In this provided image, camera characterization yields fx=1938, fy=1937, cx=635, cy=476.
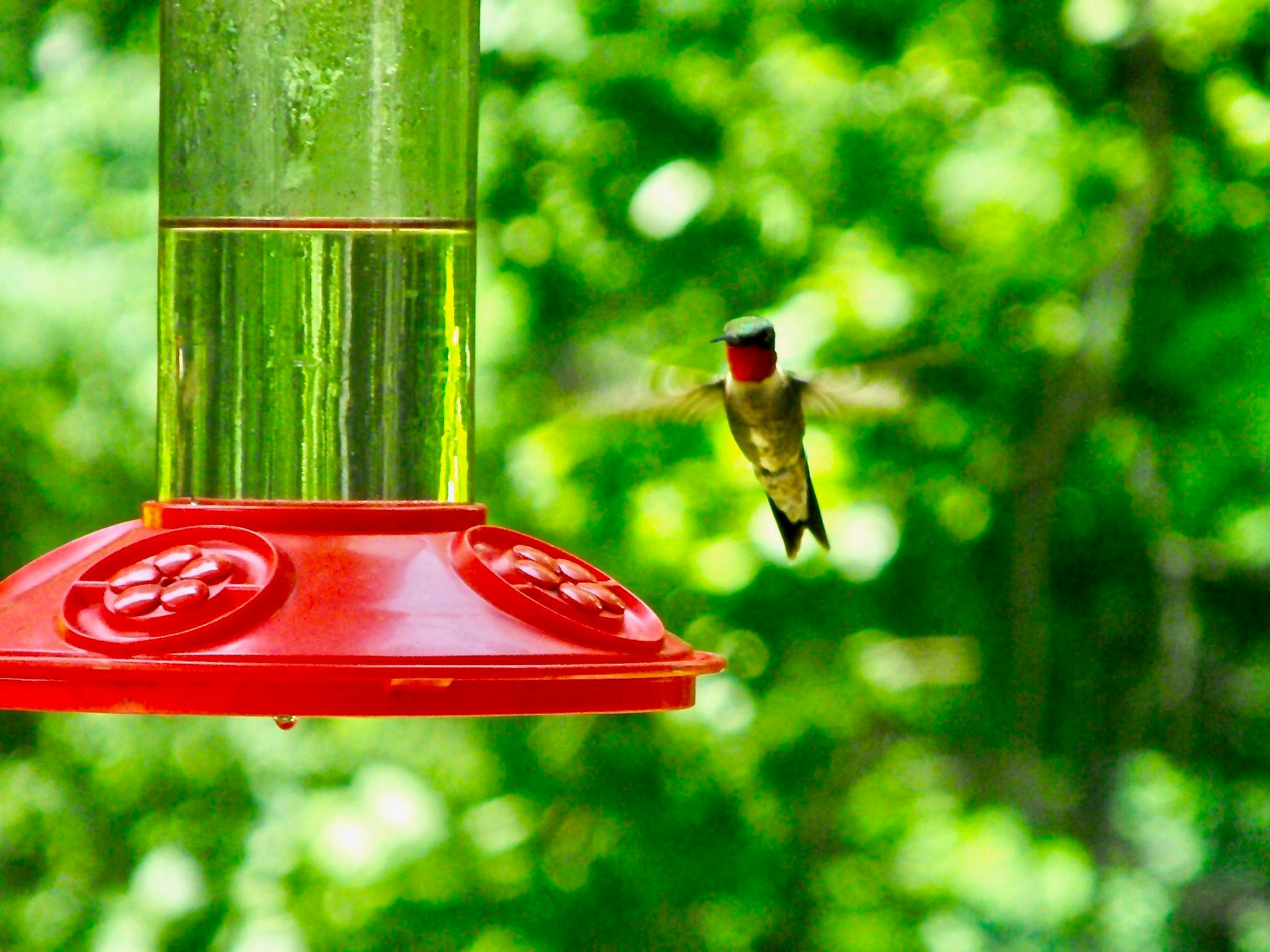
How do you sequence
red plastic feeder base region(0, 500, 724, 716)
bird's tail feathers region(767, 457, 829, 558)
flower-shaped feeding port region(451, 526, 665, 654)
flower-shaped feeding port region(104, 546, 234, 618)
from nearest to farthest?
1. red plastic feeder base region(0, 500, 724, 716)
2. flower-shaped feeding port region(104, 546, 234, 618)
3. flower-shaped feeding port region(451, 526, 665, 654)
4. bird's tail feathers region(767, 457, 829, 558)

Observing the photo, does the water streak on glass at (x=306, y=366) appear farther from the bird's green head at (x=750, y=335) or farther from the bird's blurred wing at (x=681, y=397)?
the bird's green head at (x=750, y=335)

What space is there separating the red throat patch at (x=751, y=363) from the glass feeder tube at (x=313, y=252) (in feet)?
3.42

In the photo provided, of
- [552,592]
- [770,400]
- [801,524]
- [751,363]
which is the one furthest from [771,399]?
[552,592]

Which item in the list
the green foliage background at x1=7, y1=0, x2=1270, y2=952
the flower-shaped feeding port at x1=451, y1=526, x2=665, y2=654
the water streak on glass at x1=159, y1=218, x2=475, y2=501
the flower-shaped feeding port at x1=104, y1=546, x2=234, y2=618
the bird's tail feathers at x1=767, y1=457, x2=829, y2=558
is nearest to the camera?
the flower-shaped feeding port at x1=104, y1=546, x2=234, y2=618

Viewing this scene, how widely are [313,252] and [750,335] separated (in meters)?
1.22

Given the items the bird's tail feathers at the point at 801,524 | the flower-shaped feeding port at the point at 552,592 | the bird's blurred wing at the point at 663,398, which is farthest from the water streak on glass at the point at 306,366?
the bird's tail feathers at the point at 801,524

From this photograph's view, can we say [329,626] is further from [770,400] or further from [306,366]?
[770,400]

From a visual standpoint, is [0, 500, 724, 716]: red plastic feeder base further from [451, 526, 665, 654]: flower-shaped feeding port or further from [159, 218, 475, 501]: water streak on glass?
[159, 218, 475, 501]: water streak on glass

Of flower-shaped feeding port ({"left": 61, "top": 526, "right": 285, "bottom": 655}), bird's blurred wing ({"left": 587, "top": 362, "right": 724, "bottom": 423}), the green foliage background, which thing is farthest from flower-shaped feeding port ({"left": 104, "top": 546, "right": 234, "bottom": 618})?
the green foliage background

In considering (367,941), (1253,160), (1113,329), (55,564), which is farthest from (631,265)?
(55,564)

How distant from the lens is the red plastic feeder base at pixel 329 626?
86.0 inches

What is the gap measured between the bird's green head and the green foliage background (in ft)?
4.02

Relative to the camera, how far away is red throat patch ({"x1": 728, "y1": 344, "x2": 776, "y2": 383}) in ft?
12.8

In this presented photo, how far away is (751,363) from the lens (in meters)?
3.94
